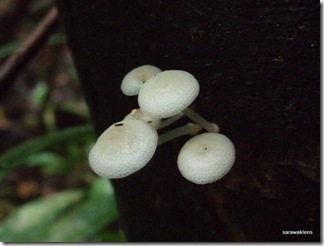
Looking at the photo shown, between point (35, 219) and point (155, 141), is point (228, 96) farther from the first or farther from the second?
point (35, 219)

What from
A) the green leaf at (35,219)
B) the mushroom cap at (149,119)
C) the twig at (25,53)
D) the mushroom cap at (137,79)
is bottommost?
the green leaf at (35,219)

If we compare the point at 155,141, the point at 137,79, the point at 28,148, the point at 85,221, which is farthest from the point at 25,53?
the point at 155,141

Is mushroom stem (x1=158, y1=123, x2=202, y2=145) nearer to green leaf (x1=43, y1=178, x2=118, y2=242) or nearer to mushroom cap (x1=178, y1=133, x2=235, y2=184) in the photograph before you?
mushroom cap (x1=178, y1=133, x2=235, y2=184)

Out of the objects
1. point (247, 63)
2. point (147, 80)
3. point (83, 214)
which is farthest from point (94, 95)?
point (83, 214)

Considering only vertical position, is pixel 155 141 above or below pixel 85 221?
above

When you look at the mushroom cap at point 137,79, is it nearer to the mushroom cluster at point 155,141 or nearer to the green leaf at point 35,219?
the mushroom cluster at point 155,141

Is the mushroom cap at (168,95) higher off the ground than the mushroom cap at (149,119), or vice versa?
the mushroom cap at (168,95)

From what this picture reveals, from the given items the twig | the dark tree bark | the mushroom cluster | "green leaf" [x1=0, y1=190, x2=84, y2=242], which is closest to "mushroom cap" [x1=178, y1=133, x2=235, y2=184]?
the mushroom cluster

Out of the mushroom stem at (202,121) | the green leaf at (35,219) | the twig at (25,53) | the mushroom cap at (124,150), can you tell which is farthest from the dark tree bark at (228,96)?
the green leaf at (35,219)
